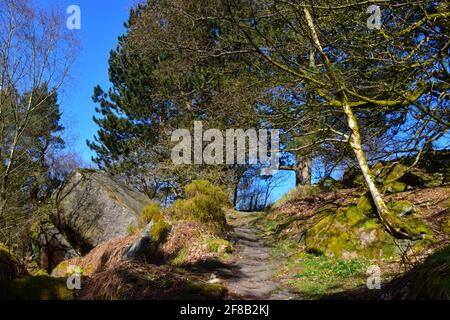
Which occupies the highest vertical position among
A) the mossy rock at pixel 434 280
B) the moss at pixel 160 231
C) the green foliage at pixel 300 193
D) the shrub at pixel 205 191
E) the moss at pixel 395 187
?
the green foliage at pixel 300 193

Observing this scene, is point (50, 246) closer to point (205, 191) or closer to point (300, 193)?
point (205, 191)

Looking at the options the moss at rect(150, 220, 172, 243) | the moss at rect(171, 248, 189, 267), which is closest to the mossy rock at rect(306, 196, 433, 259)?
the moss at rect(171, 248, 189, 267)

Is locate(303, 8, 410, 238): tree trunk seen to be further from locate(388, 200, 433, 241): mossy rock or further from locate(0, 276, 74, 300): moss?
locate(0, 276, 74, 300): moss

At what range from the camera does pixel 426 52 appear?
7.63m

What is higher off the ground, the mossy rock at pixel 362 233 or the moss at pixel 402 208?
the moss at pixel 402 208

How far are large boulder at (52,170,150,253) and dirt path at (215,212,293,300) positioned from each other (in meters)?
3.24

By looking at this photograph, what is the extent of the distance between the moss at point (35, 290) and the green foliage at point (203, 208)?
559 centimetres

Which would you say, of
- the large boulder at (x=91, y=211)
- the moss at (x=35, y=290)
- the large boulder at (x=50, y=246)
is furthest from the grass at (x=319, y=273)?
the large boulder at (x=50, y=246)

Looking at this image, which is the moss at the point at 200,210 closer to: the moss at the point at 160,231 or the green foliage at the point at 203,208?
the green foliage at the point at 203,208

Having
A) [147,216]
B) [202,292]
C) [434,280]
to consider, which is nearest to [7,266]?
[202,292]

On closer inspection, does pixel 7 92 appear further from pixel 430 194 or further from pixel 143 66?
pixel 430 194

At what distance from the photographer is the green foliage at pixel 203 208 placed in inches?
380

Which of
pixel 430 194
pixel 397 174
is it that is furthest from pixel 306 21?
pixel 430 194

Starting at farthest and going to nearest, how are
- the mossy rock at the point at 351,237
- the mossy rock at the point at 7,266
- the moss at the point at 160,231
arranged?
the moss at the point at 160,231
the mossy rock at the point at 351,237
the mossy rock at the point at 7,266
